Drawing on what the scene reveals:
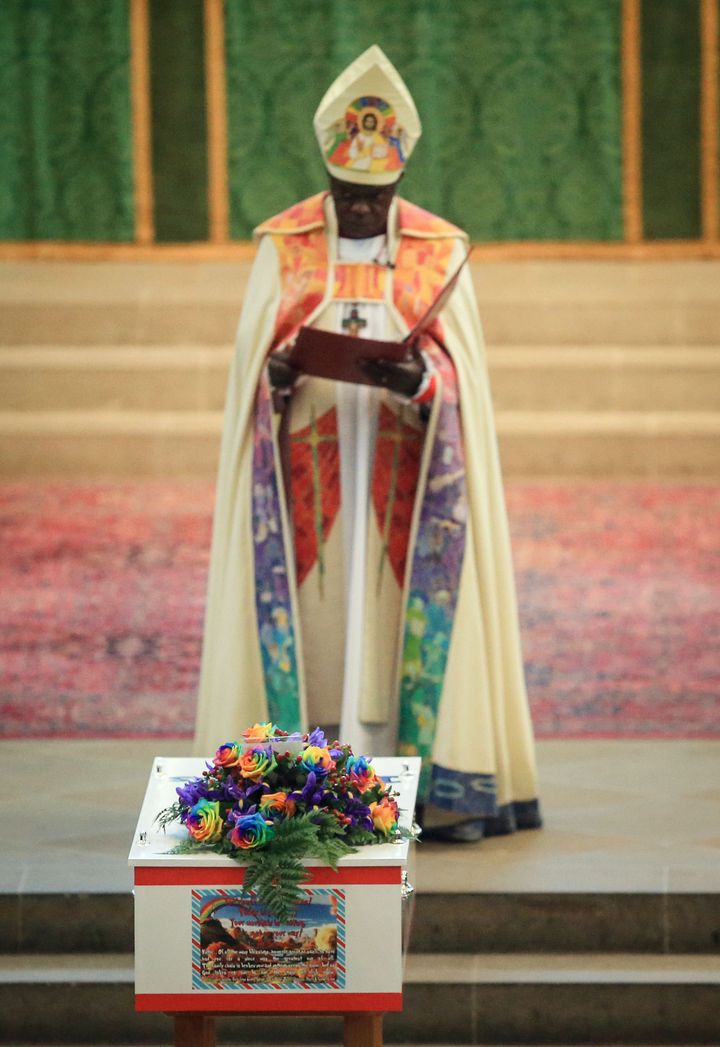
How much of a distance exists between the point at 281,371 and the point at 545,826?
147 cm

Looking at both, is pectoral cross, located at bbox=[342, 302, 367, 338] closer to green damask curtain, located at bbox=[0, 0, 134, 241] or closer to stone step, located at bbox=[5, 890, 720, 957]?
stone step, located at bbox=[5, 890, 720, 957]

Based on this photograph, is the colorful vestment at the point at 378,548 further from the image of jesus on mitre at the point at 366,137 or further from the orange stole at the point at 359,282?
the image of jesus on mitre at the point at 366,137

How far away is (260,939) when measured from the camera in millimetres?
3822

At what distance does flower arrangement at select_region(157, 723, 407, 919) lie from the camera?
3.79 metres

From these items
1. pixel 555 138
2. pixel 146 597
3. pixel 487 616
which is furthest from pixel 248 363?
pixel 555 138

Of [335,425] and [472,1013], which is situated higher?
[335,425]

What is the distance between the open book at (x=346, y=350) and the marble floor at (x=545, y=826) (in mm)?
1299

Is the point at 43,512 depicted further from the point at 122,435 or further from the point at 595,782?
the point at 595,782

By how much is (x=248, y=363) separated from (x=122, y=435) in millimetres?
6609

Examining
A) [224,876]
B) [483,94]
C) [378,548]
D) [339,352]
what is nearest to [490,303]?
[483,94]

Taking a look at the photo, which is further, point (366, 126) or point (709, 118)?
point (709, 118)

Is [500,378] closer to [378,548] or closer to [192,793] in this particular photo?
[378,548]

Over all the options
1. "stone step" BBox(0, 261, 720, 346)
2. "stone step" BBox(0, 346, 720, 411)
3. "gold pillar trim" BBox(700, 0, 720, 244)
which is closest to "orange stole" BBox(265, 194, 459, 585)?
"stone step" BBox(0, 346, 720, 411)

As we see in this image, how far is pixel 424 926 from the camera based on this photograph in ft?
17.6
